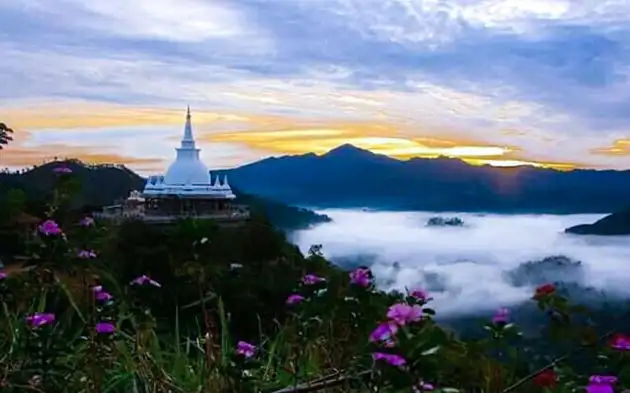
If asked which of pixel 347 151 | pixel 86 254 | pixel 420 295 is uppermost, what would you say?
pixel 347 151

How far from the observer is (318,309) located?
1.83m

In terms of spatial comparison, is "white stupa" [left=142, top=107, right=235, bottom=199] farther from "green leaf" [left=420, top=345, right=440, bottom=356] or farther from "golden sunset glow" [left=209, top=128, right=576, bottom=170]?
"green leaf" [left=420, top=345, right=440, bottom=356]

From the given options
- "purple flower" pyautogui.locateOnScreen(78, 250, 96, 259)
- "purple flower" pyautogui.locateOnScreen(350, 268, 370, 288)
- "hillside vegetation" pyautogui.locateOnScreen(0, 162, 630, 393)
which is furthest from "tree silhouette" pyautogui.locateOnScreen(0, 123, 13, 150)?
"purple flower" pyautogui.locateOnScreen(350, 268, 370, 288)

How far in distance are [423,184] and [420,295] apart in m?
3.93

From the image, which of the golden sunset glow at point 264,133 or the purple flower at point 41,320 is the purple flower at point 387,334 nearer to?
the purple flower at point 41,320

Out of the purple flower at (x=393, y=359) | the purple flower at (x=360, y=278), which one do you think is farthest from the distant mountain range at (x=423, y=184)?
the purple flower at (x=393, y=359)

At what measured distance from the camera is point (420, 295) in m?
1.97

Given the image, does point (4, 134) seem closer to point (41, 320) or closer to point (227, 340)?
point (227, 340)

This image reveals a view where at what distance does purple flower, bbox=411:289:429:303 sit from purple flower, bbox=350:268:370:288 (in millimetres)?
214

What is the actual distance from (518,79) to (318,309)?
139 inches

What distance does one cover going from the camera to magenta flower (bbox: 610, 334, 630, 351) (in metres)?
1.51

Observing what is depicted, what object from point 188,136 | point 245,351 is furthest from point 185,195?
point 245,351

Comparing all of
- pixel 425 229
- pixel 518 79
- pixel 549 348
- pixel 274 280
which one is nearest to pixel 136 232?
pixel 274 280

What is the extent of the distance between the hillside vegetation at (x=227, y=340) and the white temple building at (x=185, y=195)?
5.04 ft
